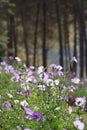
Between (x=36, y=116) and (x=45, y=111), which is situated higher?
(x=45, y=111)

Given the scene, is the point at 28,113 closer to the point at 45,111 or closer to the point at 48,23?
the point at 45,111

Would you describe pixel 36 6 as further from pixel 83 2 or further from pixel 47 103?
pixel 47 103

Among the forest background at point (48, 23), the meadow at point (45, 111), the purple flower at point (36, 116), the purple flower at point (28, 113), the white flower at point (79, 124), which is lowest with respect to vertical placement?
the white flower at point (79, 124)

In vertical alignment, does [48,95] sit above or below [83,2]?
below

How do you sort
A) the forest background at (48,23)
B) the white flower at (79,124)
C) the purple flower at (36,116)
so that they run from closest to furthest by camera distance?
1. the white flower at (79,124)
2. the purple flower at (36,116)
3. the forest background at (48,23)

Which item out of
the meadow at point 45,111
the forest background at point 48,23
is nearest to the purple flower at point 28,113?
the meadow at point 45,111

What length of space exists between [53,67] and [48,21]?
2905 cm

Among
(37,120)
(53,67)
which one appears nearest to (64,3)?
(53,67)

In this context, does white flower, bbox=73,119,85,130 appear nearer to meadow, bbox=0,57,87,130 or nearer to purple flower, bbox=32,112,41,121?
meadow, bbox=0,57,87,130

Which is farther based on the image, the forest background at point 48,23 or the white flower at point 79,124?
the forest background at point 48,23

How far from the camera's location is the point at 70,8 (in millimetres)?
32438

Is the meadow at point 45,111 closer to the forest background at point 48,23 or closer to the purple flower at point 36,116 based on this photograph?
the purple flower at point 36,116

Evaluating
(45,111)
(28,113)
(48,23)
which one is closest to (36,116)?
(28,113)

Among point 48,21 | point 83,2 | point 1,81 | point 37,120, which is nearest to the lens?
point 37,120
